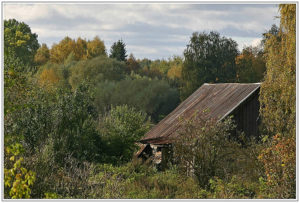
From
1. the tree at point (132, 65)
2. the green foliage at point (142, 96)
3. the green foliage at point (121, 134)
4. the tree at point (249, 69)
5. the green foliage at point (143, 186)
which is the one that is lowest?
the green foliage at point (143, 186)

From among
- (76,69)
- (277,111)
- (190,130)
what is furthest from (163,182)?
(76,69)

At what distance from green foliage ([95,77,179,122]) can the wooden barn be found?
1075 inches

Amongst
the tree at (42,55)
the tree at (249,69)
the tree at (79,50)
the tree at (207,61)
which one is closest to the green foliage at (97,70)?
the tree at (207,61)

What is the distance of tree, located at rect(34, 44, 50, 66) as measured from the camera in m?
63.4

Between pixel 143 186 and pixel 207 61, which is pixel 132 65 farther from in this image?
pixel 143 186

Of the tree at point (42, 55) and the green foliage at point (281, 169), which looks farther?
the tree at point (42, 55)

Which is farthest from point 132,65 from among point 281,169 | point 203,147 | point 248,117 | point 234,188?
point 281,169

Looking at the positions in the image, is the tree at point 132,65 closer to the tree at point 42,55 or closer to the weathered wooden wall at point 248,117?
the tree at point 42,55

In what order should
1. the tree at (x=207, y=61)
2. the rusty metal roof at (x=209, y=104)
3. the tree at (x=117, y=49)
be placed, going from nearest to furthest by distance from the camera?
the rusty metal roof at (x=209, y=104) → the tree at (x=207, y=61) → the tree at (x=117, y=49)

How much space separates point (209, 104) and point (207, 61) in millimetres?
28754

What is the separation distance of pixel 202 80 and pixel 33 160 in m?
40.0

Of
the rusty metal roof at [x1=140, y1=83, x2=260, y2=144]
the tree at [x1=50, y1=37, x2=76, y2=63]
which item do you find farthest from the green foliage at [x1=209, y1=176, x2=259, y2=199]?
the tree at [x1=50, y1=37, x2=76, y2=63]

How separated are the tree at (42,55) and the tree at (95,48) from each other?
6112 mm

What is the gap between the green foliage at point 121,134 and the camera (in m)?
20.2
